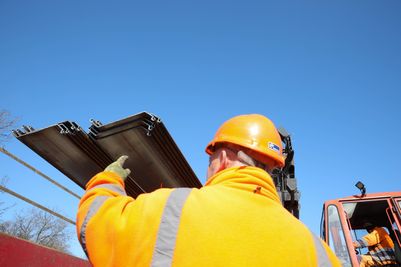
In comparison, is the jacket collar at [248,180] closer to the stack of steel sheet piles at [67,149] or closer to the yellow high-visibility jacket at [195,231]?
the yellow high-visibility jacket at [195,231]

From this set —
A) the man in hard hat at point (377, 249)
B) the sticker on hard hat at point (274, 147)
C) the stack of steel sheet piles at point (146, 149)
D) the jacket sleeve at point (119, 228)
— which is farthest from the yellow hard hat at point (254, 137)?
the man in hard hat at point (377, 249)

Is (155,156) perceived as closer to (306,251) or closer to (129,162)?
(129,162)

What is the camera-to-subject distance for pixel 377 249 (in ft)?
19.4

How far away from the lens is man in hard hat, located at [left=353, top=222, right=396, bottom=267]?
18.9 ft

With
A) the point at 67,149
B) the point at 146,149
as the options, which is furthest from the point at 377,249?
the point at 67,149

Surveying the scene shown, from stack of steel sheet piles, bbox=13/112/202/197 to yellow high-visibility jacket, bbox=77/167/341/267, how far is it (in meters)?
1.61

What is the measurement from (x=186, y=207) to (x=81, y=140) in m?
2.13

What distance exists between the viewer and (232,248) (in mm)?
1231

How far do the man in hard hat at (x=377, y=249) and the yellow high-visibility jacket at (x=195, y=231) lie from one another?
5.40 metres

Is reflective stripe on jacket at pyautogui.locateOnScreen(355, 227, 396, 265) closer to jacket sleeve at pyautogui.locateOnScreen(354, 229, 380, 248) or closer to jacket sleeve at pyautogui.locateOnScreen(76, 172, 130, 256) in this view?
jacket sleeve at pyautogui.locateOnScreen(354, 229, 380, 248)

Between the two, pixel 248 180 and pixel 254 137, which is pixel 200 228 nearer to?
pixel 248 180

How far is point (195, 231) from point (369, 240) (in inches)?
240

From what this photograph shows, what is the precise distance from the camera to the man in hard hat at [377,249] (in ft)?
18.9

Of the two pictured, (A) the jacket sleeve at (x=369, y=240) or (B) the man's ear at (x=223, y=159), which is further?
(A) the jacket sleeve at (x=369, y=240)
